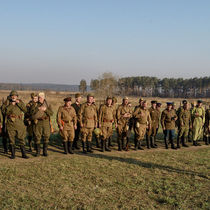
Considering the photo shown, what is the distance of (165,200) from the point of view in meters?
4.92

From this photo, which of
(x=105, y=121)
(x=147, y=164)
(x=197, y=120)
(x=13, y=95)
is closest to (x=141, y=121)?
(x=105, y=121)

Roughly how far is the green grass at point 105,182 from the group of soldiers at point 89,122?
84 centimetres

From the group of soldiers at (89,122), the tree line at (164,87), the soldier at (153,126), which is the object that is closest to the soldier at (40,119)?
the group of soldiers at (89,122)

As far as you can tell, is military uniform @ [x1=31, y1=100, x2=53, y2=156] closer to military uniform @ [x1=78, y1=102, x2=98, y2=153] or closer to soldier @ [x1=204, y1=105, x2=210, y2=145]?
military uniform @ [x1=78, y1=102, x2=98, y2=153]

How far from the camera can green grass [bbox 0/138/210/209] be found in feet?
15.6

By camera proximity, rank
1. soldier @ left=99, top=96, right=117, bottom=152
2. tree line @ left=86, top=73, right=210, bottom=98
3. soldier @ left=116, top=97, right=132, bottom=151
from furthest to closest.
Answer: tree line @ left=86, top=73, right=210, bottom=98, soldier @ left=116, top=97, right=132, bottom=151, soldier @ left=99, top=96, right=117, bottom=152

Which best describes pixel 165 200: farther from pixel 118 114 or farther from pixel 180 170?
pixel 118 114

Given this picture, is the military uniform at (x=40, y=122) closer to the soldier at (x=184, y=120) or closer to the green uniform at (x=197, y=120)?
the soldier at (x=184, y=120)

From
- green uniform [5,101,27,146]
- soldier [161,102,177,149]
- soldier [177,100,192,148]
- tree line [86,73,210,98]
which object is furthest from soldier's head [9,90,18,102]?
tree line [86,73,210,98]

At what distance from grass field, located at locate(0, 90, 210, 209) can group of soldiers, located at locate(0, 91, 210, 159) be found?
2.60ft

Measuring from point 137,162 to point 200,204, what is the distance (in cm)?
301

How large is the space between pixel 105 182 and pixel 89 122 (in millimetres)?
3496

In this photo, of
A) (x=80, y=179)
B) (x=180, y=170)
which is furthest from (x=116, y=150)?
(x=80, y=179)

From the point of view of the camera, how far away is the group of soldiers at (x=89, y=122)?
312 inches
